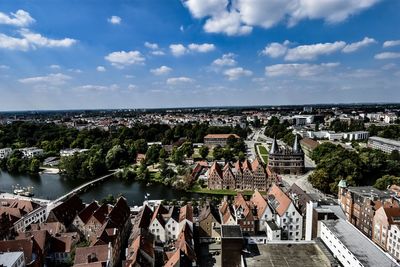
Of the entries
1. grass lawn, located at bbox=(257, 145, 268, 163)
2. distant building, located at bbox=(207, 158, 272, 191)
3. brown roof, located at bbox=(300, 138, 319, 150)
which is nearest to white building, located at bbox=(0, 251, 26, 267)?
distant building, located at bbox=(207, 158, 272, 191)

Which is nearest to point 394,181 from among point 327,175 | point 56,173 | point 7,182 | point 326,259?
point 327,175

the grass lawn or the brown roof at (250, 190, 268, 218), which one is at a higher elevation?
the brown roof at (250, 190, 268, 218)

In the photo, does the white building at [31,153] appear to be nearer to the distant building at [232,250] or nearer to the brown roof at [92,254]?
the brown roof at [92,254]

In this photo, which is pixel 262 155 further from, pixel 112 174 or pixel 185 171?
pixel 112 174

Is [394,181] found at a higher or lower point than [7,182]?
higher

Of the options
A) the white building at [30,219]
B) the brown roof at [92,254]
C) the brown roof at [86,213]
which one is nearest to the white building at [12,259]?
the brown roof at [92,254]

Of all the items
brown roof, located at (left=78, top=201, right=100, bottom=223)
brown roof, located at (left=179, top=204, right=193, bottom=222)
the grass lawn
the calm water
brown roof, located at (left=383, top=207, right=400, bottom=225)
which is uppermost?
brown roof, located at (left=383, top=207, right=400, bottom=225)

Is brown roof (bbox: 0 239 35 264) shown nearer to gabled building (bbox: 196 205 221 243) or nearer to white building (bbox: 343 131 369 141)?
gabled building (bbox: 196 205 221 243)
